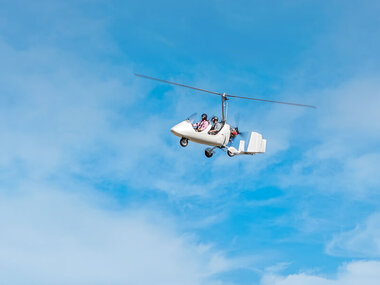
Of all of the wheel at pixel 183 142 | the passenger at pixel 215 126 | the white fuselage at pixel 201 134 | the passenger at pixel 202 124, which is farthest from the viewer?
the passenger at pixel 215 126

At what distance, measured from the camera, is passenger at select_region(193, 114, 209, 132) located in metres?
62.8

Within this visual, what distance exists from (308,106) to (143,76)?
2170 centimetres

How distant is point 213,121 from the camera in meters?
65.7

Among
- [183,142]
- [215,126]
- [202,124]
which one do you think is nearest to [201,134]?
[202,124]

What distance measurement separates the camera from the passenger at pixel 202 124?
62.8 metres

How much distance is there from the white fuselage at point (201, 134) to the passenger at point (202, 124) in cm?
44

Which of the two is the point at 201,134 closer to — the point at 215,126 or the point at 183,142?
the point at 183,142

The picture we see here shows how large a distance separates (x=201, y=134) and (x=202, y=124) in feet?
5.07

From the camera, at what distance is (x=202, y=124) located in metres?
63.6

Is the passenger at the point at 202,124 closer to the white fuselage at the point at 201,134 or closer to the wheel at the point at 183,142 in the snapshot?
the white fuselage at the point at 201,134

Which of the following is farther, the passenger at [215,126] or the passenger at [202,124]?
the passenger at [215,126]

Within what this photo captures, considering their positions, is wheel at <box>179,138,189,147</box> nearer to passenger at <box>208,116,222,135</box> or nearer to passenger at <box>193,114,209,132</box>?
passenger at <box>193,114,209,132</box>

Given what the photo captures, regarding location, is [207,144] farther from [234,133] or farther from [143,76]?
[143,76]

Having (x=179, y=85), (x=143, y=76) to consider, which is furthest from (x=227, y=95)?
(x=143, y=76)
